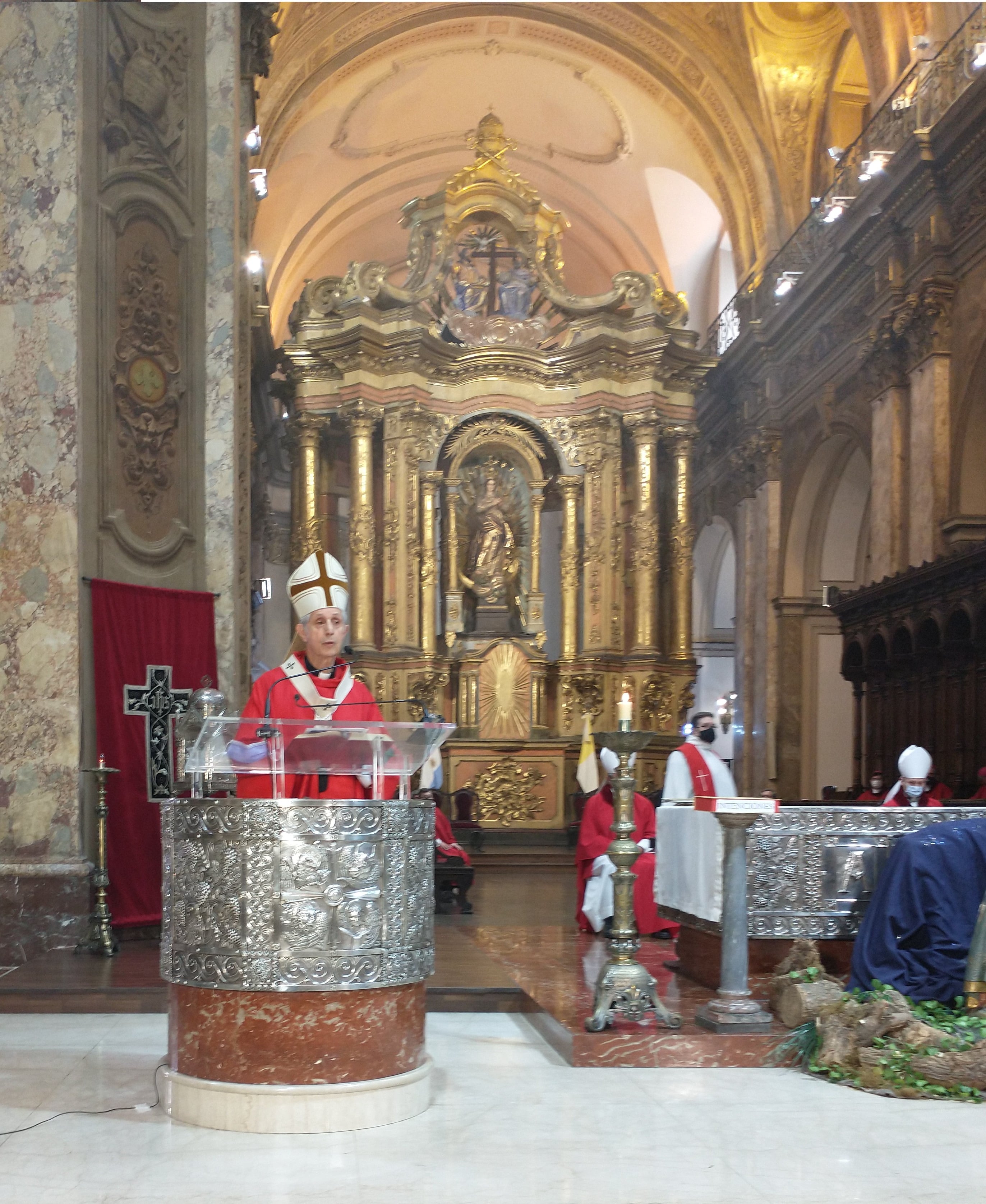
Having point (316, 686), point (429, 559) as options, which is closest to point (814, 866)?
point (316, 686)

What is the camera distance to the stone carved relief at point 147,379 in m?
8.83

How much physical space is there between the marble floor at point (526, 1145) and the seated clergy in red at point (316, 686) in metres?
1.13

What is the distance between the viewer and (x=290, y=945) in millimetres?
4359

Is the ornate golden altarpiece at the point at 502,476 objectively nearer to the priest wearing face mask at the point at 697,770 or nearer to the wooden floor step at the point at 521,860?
the wooden floor step at the point at 521,860

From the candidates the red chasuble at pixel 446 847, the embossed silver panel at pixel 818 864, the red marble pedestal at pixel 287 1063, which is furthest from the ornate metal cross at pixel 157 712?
the red marble pedestal at pixel 287 1063

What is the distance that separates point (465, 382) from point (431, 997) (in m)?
12.6

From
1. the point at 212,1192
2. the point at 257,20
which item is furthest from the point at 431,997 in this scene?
the point at 257,20

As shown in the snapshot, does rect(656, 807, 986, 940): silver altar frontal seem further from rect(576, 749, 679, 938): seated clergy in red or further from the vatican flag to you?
the vatican flag

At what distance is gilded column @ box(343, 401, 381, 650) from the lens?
17125 millimetres

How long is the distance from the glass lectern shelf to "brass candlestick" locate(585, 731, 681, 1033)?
1200 mm

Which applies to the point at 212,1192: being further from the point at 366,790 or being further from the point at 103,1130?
the point at 366,790

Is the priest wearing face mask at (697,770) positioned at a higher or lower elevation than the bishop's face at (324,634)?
lower

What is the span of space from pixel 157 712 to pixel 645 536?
10002 millimetres

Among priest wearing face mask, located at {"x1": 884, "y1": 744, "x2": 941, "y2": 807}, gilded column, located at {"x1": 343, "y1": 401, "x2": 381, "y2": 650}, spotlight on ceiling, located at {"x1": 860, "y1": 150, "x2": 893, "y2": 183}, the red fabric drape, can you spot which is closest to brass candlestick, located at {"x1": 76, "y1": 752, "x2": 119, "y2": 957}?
the red fabric drape
